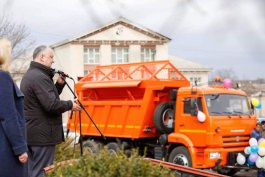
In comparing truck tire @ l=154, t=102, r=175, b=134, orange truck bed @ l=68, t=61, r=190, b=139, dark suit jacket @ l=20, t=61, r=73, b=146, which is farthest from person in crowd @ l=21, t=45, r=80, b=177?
orange truck bed @ l=68, t=61, r=190, b=139

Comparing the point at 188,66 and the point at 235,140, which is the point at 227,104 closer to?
the point at 235,140

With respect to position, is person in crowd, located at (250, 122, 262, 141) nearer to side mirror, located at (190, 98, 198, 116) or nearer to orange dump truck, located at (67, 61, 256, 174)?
orange dump truck, located at (67, 61, 256, 174)

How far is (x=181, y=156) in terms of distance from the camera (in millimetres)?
12047

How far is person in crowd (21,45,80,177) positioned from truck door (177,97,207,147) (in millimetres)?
6412

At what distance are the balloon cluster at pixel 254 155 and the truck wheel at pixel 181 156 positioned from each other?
1.07 meters

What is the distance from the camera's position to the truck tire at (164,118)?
12.6 meters

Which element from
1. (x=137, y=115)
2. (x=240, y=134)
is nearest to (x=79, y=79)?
(x=137, y=115)

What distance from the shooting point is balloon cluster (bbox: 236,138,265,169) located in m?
11.1

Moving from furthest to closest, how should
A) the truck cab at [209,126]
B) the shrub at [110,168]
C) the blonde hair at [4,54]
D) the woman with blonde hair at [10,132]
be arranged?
the truck cab at [209,126], the blonde hair at [4,54], the woman with blonde hair at [10,132], the shrub at [110,168]

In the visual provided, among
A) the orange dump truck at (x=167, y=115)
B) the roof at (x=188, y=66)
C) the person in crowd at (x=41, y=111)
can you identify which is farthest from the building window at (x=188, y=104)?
the roof at (x=188, y=66)

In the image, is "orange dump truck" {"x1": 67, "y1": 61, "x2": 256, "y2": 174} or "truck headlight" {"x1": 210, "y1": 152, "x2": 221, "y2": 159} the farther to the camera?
"orange dump truck" {"x1": 67, "y1": 61, "x2": 256, "y2": 174}

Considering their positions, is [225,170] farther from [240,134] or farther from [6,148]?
[6,148]

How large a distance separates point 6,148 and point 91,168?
944 millimetres

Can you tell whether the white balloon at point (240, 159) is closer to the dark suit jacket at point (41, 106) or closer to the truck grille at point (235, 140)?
the truck grille at point (235, 140)
